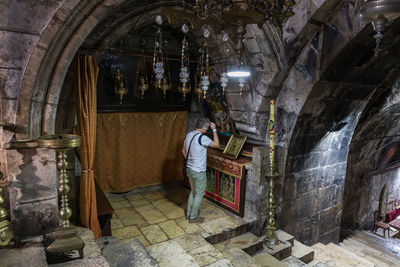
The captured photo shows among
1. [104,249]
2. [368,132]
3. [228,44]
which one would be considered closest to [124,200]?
[104,249]

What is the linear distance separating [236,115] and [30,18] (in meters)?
4.16

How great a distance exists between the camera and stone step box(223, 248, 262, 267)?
4121 mm

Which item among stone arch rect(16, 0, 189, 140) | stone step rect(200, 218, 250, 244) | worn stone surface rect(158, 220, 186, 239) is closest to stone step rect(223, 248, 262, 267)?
stone step rect(200, 218, 250, 244)

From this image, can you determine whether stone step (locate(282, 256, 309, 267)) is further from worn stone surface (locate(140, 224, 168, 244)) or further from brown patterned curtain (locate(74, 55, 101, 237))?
brown patterned curtain (locate(74, 55, 101, 237))

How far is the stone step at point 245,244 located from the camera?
4.77m

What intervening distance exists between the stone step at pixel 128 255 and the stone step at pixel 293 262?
110 inches

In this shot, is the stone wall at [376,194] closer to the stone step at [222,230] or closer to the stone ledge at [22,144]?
the stone step at [222,230]

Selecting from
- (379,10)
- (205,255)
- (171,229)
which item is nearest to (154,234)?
(171,229)

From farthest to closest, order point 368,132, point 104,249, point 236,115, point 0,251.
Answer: point 368,132 → point 236,115 → point 104,249 → point 0,251

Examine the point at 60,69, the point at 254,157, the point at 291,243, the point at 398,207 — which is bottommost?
the point at 398,207

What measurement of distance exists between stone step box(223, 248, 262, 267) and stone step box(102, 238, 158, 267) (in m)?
1.46

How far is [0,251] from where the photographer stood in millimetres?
2787

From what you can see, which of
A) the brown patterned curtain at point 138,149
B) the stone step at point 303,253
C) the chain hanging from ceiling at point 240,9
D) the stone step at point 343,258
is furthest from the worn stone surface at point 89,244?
the stone step at point 343,258

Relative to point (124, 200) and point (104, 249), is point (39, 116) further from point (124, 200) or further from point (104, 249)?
point (124, 200)
